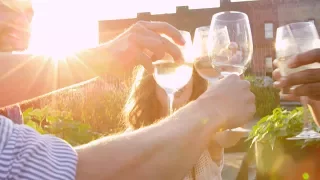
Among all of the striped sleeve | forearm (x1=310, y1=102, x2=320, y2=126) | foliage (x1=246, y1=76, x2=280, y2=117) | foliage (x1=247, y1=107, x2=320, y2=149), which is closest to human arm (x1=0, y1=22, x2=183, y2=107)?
the striped sleeve

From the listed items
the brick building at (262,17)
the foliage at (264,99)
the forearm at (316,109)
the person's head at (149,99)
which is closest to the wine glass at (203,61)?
the forearm at (316,109)

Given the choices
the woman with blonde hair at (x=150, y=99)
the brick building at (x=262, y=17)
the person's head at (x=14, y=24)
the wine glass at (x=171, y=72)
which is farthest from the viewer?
the brick building at (x=262, y=17)

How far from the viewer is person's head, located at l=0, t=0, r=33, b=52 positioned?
175cm

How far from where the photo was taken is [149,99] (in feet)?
9.87

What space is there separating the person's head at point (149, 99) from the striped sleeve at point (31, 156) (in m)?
2.01

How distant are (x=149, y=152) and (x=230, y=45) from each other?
30.4 inches

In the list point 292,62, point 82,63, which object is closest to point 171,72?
point 82,63

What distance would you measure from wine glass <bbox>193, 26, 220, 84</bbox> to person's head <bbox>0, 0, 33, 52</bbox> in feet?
2.24

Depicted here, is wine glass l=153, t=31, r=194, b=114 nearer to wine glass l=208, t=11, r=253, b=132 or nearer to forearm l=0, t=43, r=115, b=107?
wine glass l=208, t=11, r=253, b=132

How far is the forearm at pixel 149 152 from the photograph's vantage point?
2.89ft

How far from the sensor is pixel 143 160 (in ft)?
2.96

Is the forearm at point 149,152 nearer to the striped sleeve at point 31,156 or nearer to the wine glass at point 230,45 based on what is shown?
the striped sleeve at point 31,156

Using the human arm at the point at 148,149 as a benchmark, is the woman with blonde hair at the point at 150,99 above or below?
below

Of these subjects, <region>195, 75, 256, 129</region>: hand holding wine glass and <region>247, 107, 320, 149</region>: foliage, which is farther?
<region>247, 107, 320, 149</region>: foliage
